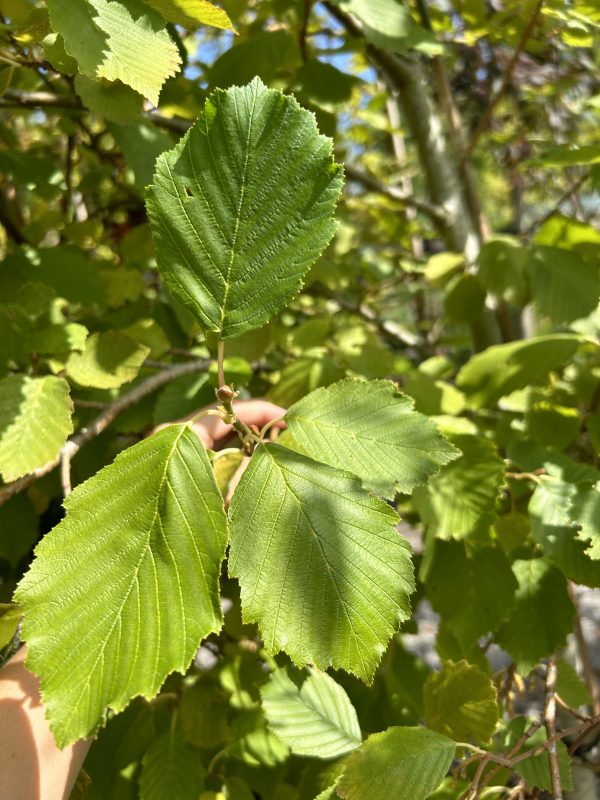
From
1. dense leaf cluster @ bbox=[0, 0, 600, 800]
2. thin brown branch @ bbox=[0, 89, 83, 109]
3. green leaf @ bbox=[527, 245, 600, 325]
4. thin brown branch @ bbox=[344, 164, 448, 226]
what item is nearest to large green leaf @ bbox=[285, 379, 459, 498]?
dense leaf cluster @ bbox=[0, 0, 600, 800]

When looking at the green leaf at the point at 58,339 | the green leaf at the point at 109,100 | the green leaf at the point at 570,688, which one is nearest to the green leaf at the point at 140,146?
the green leaf at the point at 109,100

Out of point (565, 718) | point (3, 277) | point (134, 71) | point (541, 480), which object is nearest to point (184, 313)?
point (3, 277)

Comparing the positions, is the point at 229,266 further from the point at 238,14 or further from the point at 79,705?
the point at 238,14

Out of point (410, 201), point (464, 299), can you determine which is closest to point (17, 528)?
point (464, 299)

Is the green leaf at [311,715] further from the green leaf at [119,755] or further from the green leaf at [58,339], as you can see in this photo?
the green leaf at [58,339]

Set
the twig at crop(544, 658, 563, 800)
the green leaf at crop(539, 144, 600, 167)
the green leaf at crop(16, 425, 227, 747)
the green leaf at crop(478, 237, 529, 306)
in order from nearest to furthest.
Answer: the green leaf at crop(16, 425, 227, 747)
the twig at crop(544, 658, 563, 800)
the green leaf at crop(539, 144, 600, 167)
the green leaf at crop(478, 237, 529, 306)

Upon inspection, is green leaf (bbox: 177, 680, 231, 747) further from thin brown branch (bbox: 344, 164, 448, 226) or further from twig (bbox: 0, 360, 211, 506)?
thin brown branch (bbox: 344, 164, 448, 226)

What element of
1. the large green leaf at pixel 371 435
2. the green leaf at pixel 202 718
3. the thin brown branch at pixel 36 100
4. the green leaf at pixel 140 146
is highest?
the thin brown branch at pixel 36 100
